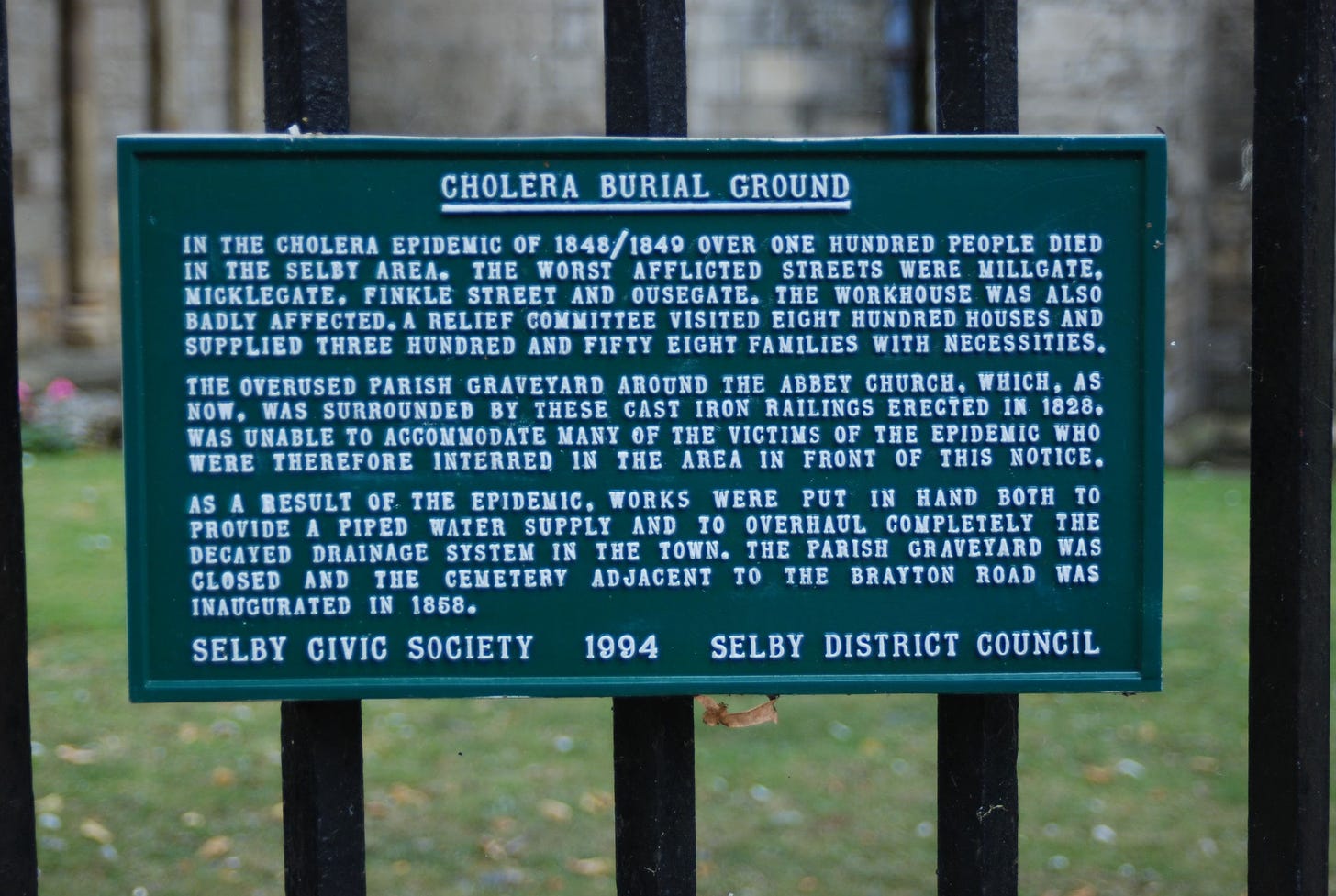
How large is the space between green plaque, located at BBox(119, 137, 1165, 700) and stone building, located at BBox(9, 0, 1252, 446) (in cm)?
891

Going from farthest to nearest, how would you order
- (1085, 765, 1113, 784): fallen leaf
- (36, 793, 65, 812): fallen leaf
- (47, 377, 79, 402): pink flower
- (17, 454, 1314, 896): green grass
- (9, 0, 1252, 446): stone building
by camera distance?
(9, 0, 1252, 446): stone building, (47, 377, 79, 402): pink flower, (1085, 765, 1113, 784): fallen leaf, (36, 793, 65, 812): fallen leaf, (17, 454, 1314, 896): green grass

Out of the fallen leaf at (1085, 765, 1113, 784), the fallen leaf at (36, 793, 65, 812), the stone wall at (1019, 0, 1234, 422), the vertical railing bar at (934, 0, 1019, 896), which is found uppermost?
the stone wall at (1019, 0, 1234, 422)

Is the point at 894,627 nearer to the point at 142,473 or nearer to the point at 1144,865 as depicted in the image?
the point at 142,473

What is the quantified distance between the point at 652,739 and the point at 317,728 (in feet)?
2.06

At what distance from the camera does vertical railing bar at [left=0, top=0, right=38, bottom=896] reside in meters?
2.51

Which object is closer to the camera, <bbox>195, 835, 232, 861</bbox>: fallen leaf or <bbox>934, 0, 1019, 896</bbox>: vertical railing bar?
<bbox>934, 0, 1019, 896</bbox>: vertical railing bar

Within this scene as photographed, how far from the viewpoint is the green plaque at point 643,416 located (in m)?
2.49

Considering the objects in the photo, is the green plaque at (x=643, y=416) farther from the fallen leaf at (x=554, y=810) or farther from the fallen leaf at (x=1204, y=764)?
the fallen leaf at (x=1204, y=764)

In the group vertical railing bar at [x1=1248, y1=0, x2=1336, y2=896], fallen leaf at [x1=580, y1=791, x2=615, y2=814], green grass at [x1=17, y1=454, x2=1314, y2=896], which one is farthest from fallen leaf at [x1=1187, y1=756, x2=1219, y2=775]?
vertical railing bar at [x1=1248, y1=0, x2=1336, y2=896]

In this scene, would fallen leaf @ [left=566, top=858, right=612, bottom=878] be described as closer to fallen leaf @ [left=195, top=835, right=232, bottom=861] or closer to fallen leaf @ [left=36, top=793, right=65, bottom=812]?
fallen leaf @ [left=195, top=835, right=232, bottom=861]

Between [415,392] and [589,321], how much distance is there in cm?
34

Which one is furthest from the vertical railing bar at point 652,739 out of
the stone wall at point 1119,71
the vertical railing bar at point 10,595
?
the stone wall at point 1119,71

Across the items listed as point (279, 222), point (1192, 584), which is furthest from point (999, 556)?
point (1192, 584)

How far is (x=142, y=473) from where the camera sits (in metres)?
2.47
